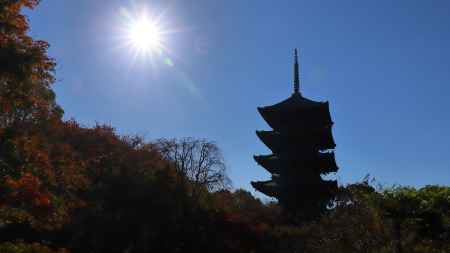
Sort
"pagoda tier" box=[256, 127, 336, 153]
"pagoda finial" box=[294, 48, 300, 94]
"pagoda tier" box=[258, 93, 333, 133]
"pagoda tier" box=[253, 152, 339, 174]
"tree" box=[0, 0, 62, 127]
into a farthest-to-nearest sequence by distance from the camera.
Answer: "pagoda finial" box=[294, 48, 300, 94]
"pagoda tier" box=[256, 127, 336, 153]
"pagoda tier" box=[258, 93, 333, 133]
"pagoda tier" box=[253, 152, 339, 174]
"tree" box=[0, 0, 62, 127]

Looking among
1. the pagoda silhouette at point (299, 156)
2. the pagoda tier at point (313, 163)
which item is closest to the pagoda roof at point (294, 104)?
the pagoda silhouette at point (299, 156)

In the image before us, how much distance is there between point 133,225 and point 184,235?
2.62 metres

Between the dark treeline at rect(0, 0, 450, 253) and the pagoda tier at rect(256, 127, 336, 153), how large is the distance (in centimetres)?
423

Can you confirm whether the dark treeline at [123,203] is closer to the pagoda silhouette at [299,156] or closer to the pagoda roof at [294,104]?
the pagoda silhouette at [299,156]

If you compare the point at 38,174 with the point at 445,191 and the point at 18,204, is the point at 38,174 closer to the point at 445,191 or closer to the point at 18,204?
the point at 18,204

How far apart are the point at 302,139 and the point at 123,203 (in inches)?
570

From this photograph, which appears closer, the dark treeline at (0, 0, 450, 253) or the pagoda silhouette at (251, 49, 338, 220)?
the dark treeline at (0, 0, 450, 253)

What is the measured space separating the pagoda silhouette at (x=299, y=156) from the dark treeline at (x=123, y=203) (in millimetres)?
1649

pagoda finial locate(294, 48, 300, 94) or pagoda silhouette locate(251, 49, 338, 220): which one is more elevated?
pagoda finial locate(294, 48, 300, 94)

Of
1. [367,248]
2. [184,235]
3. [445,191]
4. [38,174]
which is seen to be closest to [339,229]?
[367,248]

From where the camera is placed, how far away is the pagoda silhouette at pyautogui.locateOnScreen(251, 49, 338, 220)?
3041cm

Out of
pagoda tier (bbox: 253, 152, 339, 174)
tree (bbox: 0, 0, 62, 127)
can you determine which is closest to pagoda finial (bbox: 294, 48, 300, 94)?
pagoda tier (bbox: 253, 152, 339, 174)

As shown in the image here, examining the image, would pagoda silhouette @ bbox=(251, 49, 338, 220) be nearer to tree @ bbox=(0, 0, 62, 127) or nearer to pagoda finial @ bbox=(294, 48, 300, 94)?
pagoda finial @ bbox=(294, 48, 300, 94)

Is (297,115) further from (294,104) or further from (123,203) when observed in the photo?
(123,203)
